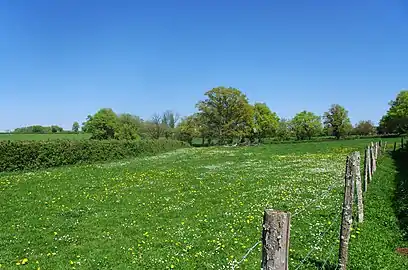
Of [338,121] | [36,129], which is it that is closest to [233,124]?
[338,121]

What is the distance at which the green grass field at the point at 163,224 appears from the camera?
804cm

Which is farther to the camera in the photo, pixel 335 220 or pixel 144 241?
pixel 335 220

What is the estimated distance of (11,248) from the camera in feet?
30.0

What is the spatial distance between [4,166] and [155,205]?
2396 cm

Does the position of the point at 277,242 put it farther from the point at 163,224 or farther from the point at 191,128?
the point at 191,128

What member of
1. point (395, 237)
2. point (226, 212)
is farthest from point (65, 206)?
point (395, 237)

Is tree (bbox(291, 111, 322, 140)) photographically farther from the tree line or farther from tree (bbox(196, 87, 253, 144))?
tree (bbox(196, 87, 253, 144))

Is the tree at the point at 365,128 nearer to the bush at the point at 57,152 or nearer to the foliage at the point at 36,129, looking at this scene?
the bush at the point at 57,152

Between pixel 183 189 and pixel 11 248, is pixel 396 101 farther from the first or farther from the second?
pixel 11 248

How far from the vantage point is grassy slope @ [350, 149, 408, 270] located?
24.4 ft

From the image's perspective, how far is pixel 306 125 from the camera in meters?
118

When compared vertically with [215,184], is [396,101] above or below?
above

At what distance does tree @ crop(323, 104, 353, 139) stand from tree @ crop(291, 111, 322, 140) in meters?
4.32

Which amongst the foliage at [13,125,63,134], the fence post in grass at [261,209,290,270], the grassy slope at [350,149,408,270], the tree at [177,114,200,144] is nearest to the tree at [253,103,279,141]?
the tree at [177,114,200,144]
